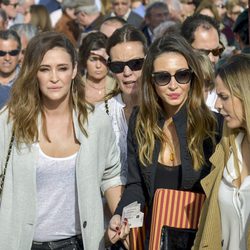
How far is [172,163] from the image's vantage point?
225 inches

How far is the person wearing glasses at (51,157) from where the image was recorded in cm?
577

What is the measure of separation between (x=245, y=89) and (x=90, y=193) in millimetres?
1276

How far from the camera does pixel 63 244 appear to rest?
5836 mm

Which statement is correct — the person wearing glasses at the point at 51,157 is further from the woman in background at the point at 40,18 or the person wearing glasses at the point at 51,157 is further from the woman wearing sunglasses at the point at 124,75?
the woman in background at the point at 40,18

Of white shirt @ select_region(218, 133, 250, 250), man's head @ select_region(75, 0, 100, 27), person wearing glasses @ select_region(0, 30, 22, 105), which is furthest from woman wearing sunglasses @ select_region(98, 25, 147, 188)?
man's head @ select_region(75, 0, 100, 27)

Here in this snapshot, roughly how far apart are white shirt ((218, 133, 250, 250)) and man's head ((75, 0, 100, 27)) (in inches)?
356

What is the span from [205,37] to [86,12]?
6.35 metres

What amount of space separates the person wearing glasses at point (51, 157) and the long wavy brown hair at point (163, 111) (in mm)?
327

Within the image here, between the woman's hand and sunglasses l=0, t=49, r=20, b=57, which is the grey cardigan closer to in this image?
the woman's hand

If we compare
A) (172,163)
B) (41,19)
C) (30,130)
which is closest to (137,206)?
(172,163)

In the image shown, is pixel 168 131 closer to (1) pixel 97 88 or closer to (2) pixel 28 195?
(2) pixel 28 195

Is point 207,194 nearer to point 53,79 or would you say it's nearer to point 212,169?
point 212,169

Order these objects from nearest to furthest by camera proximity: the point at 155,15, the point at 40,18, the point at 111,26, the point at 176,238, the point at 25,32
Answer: the point at 176,238, the point at 111,26, the point at 25,32, the point at 155,15, the point at 40,18

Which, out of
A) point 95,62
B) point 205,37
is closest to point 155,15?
point 95,62
